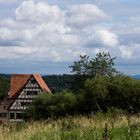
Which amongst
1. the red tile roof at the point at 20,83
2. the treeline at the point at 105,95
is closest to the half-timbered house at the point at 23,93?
the red tile roof at the point at 20,83

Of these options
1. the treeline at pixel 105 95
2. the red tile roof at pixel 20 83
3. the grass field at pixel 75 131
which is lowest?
the grass field at pixel 75 131

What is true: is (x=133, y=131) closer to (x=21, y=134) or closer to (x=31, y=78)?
(x=21, y=134)

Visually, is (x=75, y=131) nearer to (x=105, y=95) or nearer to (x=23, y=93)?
(x=105, y=95)

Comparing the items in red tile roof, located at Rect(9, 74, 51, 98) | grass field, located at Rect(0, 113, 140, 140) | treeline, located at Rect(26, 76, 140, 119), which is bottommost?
grass field, located at Rect(0, 113, 140, 140)

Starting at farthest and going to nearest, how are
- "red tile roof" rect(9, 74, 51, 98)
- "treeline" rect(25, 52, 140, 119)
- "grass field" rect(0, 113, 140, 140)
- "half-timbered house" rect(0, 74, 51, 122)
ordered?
"red tile roof" rect(9, 74, 51, 98) < "half-timbered house" rect(0, 74, 51, 122) < "treeline" rect(25, 52, 140, 119) < "grass field" rect(0, 113, 140, 140)

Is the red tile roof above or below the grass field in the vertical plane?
above

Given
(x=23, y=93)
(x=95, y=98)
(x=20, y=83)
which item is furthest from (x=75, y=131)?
(x=20, y=83)

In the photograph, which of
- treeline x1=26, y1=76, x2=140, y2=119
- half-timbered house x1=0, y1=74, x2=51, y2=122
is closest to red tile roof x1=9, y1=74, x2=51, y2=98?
half-timbered house x1=0, y1=74, x2=51, y2=122

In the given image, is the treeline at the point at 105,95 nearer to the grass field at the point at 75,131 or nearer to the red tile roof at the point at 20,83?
the red tile roof at the point at 20,83

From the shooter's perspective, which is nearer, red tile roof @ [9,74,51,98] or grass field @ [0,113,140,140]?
grass field @ [0,113,140,140]

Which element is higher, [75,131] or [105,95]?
[105,95]

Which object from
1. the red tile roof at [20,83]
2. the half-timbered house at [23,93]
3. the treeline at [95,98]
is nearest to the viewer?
the treeline at [95,98]

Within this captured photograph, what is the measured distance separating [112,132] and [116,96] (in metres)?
39.6

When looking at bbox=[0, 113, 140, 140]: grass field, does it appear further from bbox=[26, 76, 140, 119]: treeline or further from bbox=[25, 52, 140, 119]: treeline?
bbox=[26, 76, 140, 119]: treeline
